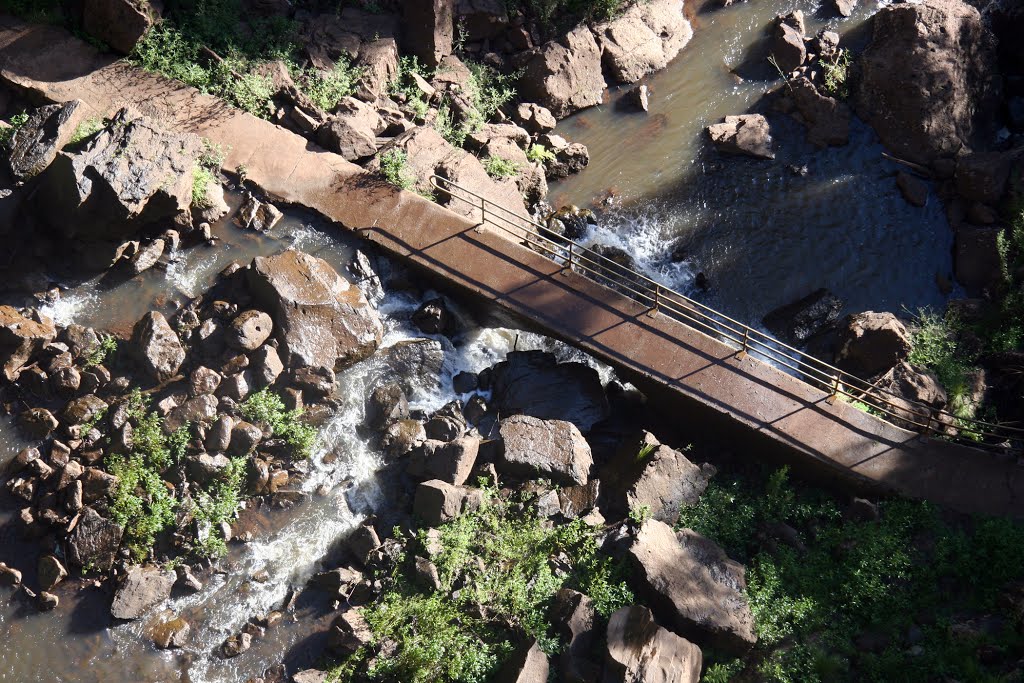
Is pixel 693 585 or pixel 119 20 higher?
pixel 119 20

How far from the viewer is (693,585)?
10.2 metres

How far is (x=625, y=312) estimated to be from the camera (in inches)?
488

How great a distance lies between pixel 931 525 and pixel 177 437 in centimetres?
928

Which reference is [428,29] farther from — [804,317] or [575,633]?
[575,633]

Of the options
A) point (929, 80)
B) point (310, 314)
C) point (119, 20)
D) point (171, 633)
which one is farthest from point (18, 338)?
point (929, 80)

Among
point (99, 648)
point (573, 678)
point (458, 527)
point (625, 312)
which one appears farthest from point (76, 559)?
point (625, 312)

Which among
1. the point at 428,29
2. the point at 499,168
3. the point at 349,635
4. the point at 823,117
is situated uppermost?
the point at 428,29

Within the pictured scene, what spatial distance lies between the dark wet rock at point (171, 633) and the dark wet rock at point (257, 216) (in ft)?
18.1

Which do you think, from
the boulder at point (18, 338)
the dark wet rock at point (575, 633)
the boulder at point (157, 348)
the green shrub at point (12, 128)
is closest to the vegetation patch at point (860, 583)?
the dark wet rock at point (575, 633)

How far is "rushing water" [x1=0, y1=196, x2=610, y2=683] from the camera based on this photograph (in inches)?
392

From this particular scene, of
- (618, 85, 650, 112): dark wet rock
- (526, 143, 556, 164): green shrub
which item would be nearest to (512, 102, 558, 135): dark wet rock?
(526, 143, 556, 164): green shrub

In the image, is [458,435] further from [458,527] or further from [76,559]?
[76,559]

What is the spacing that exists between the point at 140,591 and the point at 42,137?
6515mm

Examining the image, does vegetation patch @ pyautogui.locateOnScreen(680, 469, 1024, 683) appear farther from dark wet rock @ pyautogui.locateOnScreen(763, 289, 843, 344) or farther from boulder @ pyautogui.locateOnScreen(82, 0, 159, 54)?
boulder @ pyautogui.locateOnScreen(82, 0, 159, 54)
